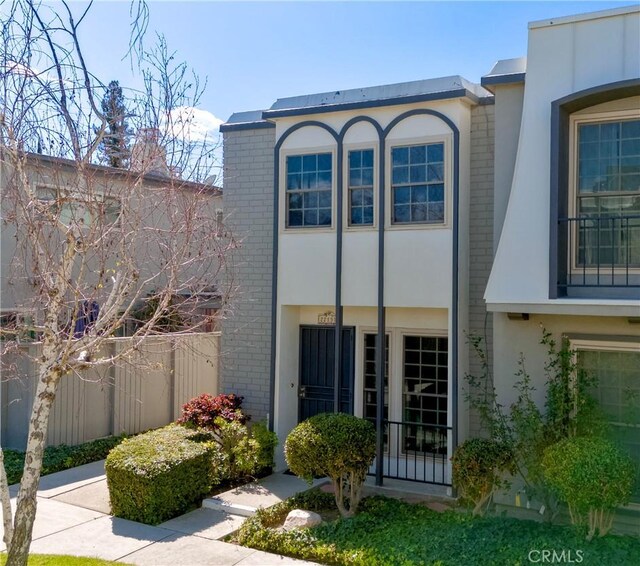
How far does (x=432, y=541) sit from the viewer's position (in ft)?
24.1

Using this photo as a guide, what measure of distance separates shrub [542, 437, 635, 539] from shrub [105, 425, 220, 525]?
4660mm

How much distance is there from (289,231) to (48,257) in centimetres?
560

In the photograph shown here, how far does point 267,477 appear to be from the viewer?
10711 mm

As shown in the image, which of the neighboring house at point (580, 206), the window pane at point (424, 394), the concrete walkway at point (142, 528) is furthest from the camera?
the window pane at point (424, 394)

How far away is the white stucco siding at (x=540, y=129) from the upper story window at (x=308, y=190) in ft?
11.3

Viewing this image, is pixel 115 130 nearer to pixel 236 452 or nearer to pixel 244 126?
pixel 244 126

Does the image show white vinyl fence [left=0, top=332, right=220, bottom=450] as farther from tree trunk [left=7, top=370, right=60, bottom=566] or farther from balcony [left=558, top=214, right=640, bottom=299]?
balcony [left=558, top=214, right=640, bottom=299]

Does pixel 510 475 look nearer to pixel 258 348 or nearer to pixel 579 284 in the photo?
pixel 579 284

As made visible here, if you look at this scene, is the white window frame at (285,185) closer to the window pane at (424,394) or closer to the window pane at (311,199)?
the window pane at (311,199)

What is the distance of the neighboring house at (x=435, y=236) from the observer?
8.48m

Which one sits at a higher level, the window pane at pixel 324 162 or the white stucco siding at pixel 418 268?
the window pane at pixel 324 162

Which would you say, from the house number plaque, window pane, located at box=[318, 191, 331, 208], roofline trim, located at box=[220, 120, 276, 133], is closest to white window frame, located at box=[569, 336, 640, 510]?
the house number plaque

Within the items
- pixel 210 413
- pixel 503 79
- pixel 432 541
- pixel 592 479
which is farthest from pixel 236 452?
pixel 503 79

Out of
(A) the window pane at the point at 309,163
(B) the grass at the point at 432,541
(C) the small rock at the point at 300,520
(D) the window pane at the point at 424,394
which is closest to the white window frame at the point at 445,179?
(A) the window pane at the point at 309,163
